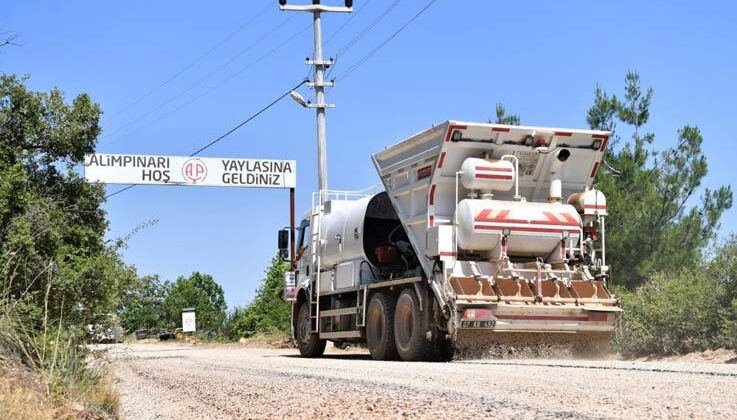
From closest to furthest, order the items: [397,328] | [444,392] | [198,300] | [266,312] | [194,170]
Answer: [444,392], [397,328], [194,170], [266,312], [198,300]

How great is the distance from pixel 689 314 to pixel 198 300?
77.0 m

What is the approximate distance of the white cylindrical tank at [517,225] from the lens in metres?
16.4

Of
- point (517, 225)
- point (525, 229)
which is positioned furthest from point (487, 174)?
point (525, 229)

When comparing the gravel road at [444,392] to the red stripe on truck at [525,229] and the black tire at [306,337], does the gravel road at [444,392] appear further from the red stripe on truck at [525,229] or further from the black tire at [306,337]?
the black tire at [306,337]

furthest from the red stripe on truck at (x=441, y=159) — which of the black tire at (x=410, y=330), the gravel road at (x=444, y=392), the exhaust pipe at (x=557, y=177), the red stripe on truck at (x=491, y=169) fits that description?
the gravel road at (x=444, y=392)

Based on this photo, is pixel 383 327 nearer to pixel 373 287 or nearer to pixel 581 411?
pixel 373 287

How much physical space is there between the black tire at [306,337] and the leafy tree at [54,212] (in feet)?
26.6

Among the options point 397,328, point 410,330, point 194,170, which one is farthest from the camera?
point 194,170

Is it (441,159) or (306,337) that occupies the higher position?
(441,159)

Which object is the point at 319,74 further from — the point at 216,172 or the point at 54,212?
the point at 54,212

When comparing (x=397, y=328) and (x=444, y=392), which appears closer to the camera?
(x=444, y=392)

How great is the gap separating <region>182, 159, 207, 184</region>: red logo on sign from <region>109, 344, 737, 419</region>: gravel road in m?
20.5

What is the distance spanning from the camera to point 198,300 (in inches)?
3639

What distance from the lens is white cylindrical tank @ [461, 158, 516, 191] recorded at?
16500 millimetres
